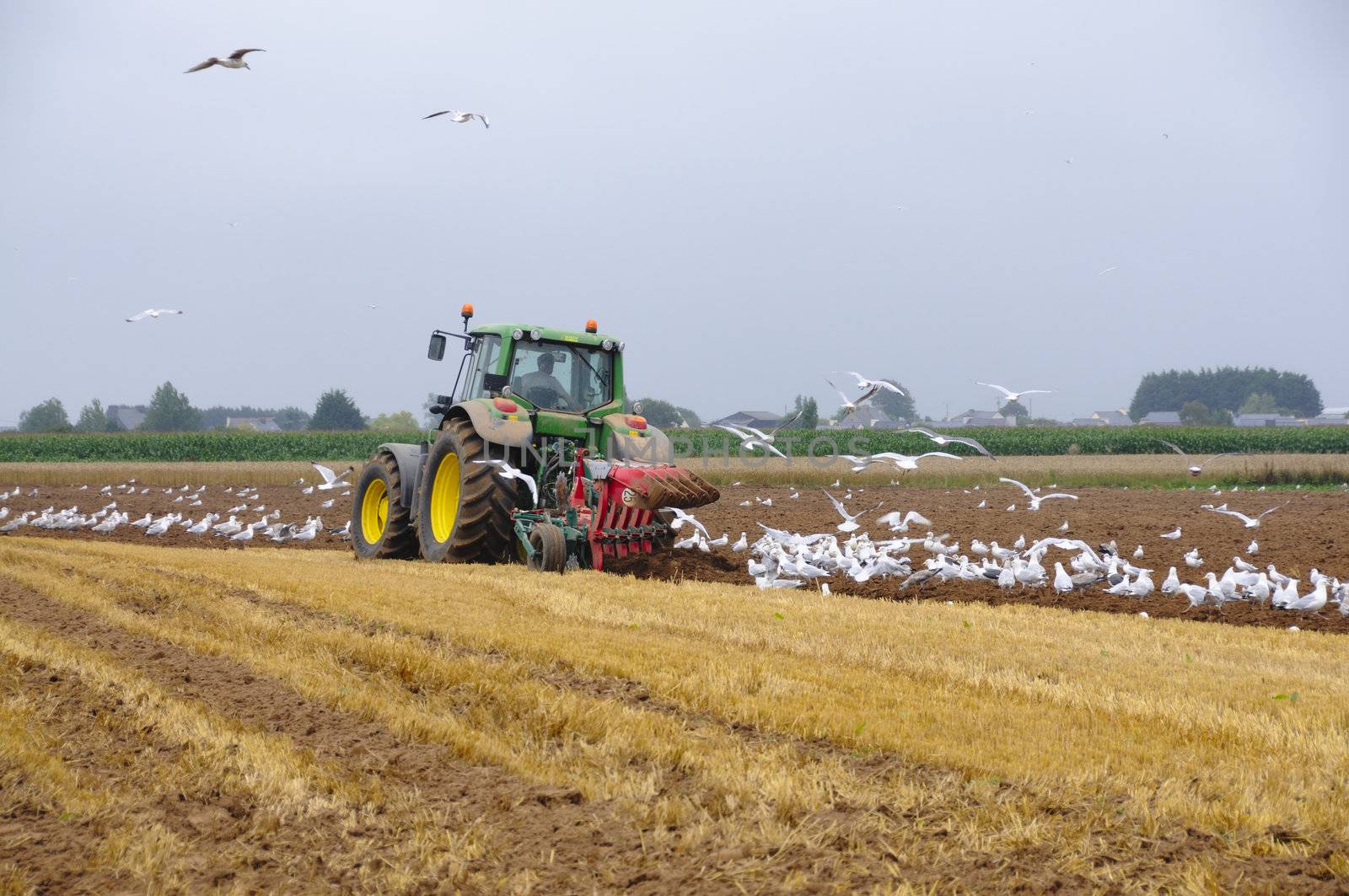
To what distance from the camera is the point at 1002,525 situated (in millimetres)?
15398

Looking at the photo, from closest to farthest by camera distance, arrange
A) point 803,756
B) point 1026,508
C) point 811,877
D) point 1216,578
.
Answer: point 811,877 → point 803,756 → point 1216,578 → point 1026,508

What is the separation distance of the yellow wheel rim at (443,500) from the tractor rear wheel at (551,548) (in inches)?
64.2

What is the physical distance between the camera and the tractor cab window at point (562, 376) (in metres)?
11.6

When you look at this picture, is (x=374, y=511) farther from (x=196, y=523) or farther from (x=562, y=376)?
(x=196, y=523)

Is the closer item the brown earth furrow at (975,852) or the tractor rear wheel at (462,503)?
the brown earth furrow at (975,852)

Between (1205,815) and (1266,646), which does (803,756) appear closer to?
(1205,815)

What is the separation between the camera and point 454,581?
9.60 meters

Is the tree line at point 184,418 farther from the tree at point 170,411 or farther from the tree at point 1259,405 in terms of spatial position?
the tree at point 1259,405

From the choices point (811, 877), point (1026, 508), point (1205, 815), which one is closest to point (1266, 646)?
point (1205, 815)

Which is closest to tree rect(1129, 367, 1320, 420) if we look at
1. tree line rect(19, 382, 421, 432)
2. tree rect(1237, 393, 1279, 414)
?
tree rect(1237, 393, 1279, 414)

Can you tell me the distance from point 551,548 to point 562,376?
7.48 feet

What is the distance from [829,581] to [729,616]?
2.78m

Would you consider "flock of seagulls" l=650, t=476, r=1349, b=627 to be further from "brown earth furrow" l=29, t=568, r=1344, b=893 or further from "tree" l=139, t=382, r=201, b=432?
"tree" l=139, t=382, r=201, b=432

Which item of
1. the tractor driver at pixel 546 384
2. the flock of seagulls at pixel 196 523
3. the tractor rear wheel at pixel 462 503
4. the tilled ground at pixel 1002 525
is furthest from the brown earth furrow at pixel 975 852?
the flock of seagulls at pixel 196 523
